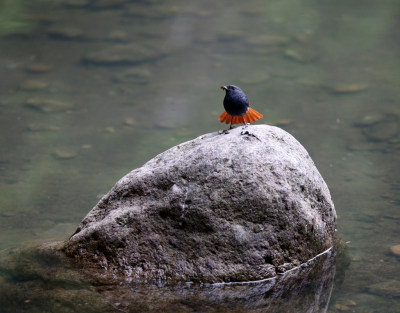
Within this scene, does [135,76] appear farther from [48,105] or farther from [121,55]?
[48,105]

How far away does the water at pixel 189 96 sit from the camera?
459cm

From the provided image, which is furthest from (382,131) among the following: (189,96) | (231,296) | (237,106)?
(231,296)

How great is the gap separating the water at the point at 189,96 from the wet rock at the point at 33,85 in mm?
29

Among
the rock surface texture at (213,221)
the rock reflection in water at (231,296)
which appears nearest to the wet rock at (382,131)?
the rock surface texture at (213,221)

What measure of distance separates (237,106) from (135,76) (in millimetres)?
4992

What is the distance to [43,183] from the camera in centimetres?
530

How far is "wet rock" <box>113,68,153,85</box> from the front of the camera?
797cm

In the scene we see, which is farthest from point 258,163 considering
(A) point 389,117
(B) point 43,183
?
(A) point 389,117

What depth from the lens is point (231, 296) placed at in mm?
3023

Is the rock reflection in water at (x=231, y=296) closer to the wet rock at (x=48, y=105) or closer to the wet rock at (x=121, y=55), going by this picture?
the wet rock at (x=48, y=105)

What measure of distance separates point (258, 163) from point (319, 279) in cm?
86

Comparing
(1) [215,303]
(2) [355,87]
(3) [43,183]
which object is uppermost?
(2) [355,87]

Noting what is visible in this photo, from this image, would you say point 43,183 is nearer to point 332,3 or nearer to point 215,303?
point 215,303

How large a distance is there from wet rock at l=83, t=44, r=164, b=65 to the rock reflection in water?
603cm
